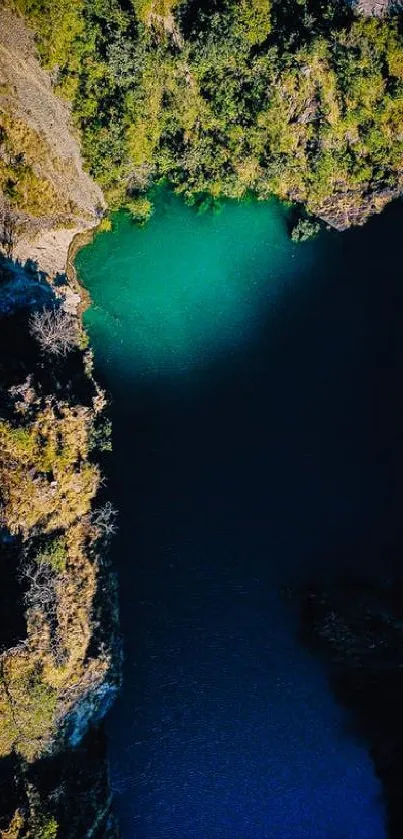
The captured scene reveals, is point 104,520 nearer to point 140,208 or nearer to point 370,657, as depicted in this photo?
point 370,657

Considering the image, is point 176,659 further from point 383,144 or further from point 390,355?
point 383,144

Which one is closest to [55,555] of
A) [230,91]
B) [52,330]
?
[52,330]

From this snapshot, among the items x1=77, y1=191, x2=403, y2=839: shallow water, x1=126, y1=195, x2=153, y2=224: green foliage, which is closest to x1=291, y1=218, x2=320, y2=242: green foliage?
x1=77, y1=191, x2=403, y2=839: shallow water

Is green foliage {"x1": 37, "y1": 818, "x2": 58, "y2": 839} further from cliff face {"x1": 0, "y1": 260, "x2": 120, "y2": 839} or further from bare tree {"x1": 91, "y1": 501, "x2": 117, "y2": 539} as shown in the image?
bare tree {"x1": 91, "y1": 501, "x2": 117, "y2": 539}

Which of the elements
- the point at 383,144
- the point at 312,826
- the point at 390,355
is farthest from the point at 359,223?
the point at 312,826

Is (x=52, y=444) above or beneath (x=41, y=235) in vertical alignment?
beneath

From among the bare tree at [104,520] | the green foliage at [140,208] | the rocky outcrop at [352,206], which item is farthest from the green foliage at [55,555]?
the rocky outcrop at [352,206]
